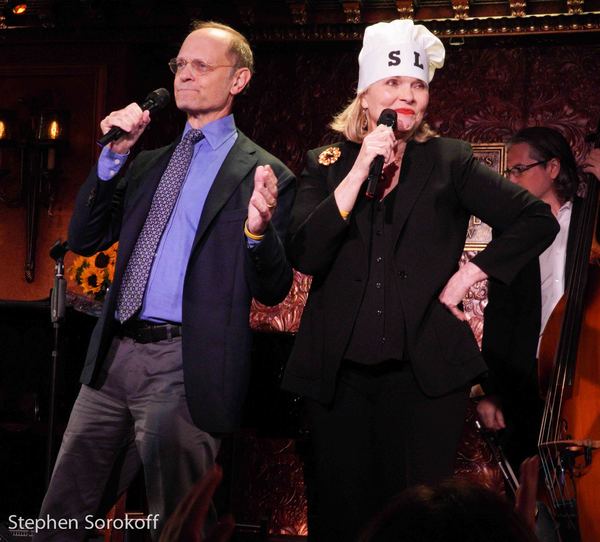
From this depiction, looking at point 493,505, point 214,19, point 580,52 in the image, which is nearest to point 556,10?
point 580,52

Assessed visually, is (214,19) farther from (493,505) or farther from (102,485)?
(493,505)

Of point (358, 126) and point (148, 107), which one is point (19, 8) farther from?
point (358, 126)

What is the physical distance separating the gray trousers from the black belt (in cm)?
2

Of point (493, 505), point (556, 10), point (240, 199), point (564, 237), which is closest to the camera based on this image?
point (493, 505)

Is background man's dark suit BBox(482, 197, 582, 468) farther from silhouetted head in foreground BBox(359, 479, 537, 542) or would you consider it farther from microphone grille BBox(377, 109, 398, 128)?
silhouetted head in foreground BBox(359, 479, 537, 542)

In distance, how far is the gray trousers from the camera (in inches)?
101

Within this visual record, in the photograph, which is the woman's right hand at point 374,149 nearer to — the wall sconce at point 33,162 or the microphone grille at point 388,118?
the microphone grille at point 388,118

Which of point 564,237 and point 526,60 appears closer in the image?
point 564,237

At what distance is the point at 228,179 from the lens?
2766mm

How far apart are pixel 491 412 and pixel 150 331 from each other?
118 centimetres

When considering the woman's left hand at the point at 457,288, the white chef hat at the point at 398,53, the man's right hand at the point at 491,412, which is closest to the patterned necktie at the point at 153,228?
the white chef hat at the point at 398,53

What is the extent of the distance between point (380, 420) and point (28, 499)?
10.8 ft

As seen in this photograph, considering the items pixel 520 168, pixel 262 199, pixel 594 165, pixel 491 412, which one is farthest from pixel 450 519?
pixel 520 168

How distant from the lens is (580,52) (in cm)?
538
